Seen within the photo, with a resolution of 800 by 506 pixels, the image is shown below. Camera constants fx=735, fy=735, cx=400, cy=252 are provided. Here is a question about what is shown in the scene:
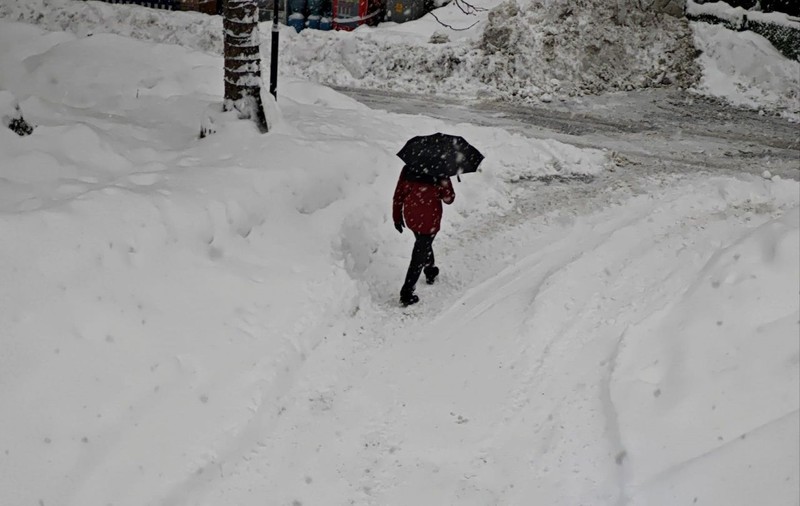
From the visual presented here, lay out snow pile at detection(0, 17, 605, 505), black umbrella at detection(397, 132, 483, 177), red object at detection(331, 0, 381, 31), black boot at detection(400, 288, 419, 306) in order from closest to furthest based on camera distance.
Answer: snow pile at detection(0, 17, 605, 505) < black umbrella at detection(397, 132, 483, 177) < black boot at detection(400, 288, 419, 306) < red object at detection(331, 0, 381, 31)

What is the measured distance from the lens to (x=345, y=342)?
6105 mm

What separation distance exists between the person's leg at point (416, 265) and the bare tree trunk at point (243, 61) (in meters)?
2.65

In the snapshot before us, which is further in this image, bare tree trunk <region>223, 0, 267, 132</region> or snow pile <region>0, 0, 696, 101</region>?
snow pile <region>0, 0, 696, 101</region>

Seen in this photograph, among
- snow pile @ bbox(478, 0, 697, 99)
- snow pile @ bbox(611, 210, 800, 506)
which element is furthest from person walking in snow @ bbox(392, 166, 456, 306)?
snow pile @ bbox(478, 0, 697, 99)

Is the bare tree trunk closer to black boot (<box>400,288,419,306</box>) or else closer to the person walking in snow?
the person walking in snow

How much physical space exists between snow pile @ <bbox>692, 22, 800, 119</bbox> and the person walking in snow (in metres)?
9.77

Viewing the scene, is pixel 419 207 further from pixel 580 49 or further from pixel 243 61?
pixel 580 49

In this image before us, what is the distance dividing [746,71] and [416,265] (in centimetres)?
1105

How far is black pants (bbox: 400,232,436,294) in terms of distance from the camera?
662cm

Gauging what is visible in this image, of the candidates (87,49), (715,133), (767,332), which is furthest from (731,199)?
(87,49)

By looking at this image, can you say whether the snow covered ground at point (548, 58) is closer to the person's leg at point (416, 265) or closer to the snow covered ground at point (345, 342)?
the snow covered ground at point (345, 342)

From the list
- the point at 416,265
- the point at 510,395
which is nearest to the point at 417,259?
the point at 416,265

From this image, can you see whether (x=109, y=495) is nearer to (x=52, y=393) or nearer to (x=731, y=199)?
(x=52, y=393)

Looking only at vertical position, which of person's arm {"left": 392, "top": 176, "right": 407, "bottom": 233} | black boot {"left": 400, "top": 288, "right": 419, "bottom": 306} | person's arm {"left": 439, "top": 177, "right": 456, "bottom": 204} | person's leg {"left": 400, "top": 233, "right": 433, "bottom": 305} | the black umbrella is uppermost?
the black umbrella
